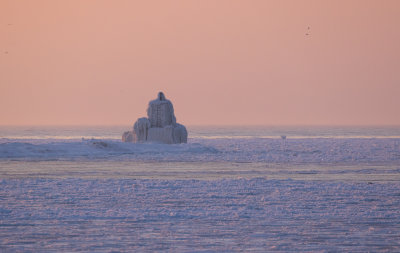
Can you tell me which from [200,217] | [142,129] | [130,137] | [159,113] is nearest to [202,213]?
[200,217]

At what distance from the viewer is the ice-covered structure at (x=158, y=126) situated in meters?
45.4

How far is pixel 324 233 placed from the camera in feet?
31.6

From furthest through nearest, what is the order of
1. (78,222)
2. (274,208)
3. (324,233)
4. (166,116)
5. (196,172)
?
1. (166,116)
2. (196,172)
3. (274,208)
4. (78,222)
5. (324,233)

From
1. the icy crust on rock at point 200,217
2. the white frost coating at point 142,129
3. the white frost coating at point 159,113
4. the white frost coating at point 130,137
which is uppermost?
the white frost coating at point 159,113

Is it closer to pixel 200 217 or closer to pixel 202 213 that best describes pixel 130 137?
pixel 202 213

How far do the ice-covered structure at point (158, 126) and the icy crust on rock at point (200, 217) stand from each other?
28628mm

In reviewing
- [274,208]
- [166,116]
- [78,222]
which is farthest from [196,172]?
[166,116]

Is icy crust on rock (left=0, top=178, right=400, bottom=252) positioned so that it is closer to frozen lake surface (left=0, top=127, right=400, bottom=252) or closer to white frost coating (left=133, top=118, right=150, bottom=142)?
frozen lake surface (left=0, top=127, right=400, bottom=252)

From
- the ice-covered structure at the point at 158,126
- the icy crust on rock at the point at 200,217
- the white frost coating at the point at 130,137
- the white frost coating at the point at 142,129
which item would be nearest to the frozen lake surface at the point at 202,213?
the icy crust on rock at the point at 200,217

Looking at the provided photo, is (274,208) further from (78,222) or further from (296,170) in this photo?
(296,170)

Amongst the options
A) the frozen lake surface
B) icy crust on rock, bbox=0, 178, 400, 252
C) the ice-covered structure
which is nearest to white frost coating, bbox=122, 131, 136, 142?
the ice-covered structure

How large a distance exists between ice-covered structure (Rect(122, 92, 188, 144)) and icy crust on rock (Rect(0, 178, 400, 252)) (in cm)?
2863

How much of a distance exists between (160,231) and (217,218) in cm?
165

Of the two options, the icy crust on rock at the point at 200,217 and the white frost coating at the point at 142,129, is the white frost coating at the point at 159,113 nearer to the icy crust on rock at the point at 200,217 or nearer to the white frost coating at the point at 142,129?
the white frost coating at the point at 142,129
